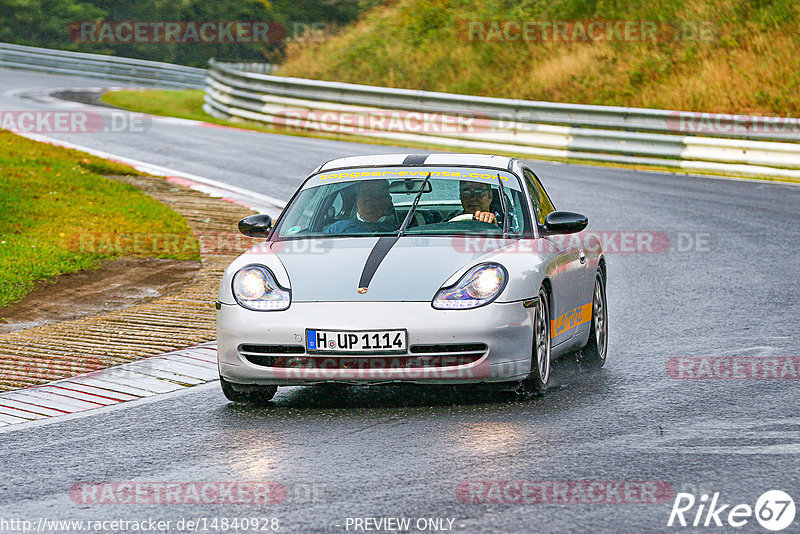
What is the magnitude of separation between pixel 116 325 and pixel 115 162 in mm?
9768

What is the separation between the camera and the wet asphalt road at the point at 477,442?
5.09m

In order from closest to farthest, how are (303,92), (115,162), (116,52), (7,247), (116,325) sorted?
(116,325), (7,247), (115,162), (303,92), (116,52)

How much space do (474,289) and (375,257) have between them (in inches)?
25.5

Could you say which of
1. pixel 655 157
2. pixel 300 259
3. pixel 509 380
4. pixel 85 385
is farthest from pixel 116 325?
pixel 655 157

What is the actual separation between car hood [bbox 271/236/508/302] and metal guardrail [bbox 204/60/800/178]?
13318 millimetres

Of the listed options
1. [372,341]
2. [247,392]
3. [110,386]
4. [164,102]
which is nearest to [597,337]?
[372,341]

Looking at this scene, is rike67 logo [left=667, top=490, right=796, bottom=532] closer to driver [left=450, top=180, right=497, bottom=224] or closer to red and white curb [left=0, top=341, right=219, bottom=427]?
driver [left=450, top=180, right=497, bottom=224]

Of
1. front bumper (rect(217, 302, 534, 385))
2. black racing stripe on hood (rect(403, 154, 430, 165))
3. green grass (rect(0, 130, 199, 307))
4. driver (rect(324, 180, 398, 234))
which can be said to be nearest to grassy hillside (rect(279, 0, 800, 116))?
green grass (rect(0, 130, 199, 307))

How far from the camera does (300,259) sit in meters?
7.41

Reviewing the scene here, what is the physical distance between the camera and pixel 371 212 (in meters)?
8.05

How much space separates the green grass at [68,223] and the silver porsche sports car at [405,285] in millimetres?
4118

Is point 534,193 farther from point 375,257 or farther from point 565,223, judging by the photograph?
point 375,257

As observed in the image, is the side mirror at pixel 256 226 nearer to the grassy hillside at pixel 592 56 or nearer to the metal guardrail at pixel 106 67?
the grassy hillside at pixel 592 56

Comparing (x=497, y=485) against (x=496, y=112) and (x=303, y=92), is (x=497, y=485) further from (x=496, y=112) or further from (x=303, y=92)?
(x=303, y=92)
